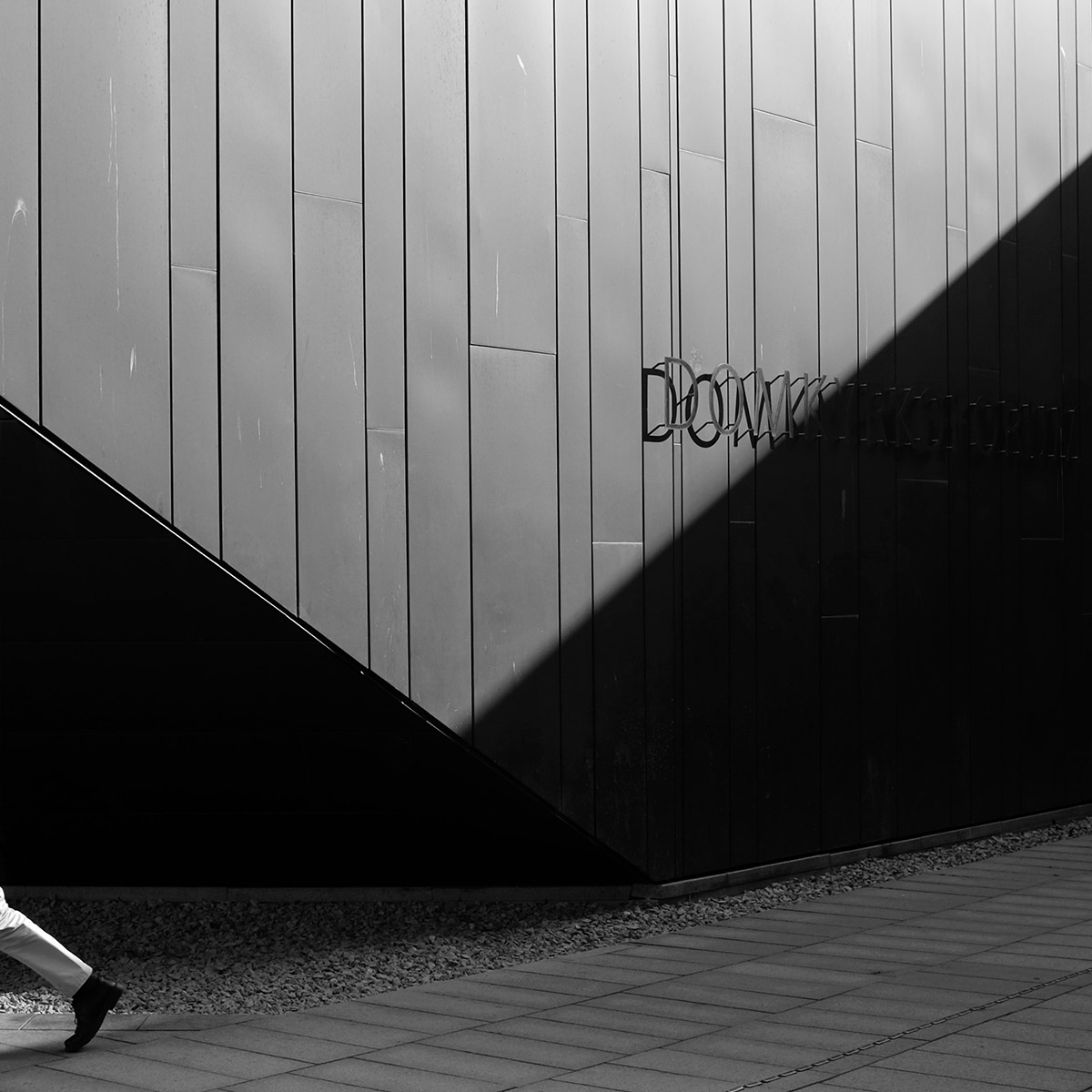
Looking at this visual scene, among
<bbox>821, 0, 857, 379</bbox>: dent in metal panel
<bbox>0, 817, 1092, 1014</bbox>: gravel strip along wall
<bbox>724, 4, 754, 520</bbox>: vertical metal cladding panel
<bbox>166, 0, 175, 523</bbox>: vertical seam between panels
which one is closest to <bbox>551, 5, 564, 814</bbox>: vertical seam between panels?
<bbox>0, 817, 1092, 1014</bbox>: gravel strip along wall

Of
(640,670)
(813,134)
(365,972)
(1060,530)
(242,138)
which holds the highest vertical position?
(813,134)

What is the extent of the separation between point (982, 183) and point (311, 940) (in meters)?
6.88

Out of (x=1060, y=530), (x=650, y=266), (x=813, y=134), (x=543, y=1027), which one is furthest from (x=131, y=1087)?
(x=1060, y=530)

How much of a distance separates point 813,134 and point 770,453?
6.56 feet

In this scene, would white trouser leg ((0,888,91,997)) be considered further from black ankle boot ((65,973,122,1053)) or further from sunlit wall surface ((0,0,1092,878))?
sunlit wall surface ((0,0,1092,878))

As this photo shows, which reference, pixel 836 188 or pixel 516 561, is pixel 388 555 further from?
pixel 836 188

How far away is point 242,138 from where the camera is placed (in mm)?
6957

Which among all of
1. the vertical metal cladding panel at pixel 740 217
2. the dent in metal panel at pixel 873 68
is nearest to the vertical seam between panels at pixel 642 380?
the vertical metal cladding panel at pixel 740 217

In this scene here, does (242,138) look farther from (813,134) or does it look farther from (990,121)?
(990,121)

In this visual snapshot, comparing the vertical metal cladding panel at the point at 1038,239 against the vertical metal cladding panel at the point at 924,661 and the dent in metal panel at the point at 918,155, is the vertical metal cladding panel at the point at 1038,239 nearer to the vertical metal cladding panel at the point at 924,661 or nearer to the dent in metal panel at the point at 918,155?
the dent in metal panel at the point at 918,155

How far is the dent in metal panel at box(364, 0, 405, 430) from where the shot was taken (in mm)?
7523

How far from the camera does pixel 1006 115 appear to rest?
1159cm

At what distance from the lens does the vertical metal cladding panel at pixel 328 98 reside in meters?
7.23

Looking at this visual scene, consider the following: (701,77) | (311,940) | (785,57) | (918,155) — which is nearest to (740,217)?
(701,77)
